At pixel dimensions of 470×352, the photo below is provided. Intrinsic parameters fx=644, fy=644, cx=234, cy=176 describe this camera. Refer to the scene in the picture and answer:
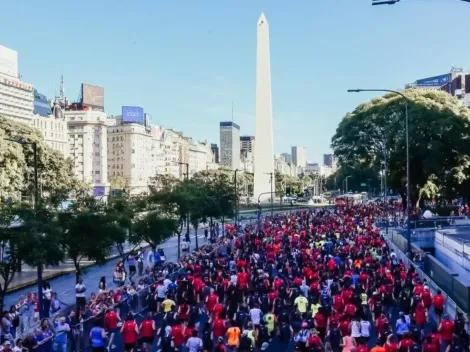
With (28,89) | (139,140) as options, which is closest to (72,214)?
(28,89)

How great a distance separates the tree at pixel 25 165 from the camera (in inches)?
1967

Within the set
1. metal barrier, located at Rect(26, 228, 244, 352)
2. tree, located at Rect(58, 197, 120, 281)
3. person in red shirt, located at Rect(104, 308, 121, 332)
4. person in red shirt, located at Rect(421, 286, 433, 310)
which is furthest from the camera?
tree, located at Rect(58, 197, 120, 281)

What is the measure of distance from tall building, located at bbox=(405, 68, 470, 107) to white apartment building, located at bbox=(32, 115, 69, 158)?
235 feet

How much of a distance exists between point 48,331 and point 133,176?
134m

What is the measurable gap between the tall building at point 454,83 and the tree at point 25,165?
2808 inches

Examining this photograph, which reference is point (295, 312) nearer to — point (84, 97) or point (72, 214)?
point (72, 214)

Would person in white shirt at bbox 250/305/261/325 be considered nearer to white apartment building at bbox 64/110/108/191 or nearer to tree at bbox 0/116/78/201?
tree at bbox 0/116/78/201

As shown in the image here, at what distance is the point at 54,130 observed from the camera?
11600 centimetres

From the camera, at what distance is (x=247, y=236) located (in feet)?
134

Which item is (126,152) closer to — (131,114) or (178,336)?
(131,114)

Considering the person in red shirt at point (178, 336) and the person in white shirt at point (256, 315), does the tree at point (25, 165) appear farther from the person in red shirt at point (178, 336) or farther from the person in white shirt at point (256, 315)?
the person in red shirt at point (178, 336)

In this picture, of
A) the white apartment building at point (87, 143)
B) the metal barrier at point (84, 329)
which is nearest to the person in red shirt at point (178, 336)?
the metal barrier at point (84, 329)

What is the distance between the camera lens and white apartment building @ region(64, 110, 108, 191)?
12750cm

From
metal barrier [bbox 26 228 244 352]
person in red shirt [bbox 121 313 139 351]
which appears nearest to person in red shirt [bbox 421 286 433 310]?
person in red shirt [bbox 121 313 139 351]
